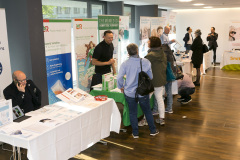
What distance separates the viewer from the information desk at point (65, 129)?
8.20ft

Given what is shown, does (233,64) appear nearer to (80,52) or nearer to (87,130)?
(80,52)

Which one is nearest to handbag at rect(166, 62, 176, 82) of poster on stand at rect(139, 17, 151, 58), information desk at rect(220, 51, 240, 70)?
poster on stand at rect(139, 17, 151, 58)

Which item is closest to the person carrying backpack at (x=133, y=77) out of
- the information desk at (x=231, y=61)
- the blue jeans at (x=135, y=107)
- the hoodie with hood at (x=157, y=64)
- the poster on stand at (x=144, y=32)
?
the blue jeans at (x=135, y=107)

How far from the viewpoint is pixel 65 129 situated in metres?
2.85

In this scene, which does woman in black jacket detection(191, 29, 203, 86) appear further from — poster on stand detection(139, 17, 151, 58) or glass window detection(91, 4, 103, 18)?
glass window detection(91, 4, 103, 18)

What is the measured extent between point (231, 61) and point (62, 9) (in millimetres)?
6818

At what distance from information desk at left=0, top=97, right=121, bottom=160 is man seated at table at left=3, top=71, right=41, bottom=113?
261mm

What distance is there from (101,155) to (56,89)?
4.86ft

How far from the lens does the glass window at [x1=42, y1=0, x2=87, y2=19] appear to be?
5.53m

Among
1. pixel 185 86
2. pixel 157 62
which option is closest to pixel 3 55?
pixel 157 62

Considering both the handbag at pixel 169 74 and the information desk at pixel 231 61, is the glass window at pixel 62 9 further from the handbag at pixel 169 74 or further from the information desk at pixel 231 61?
the information desk at pixel 231 61

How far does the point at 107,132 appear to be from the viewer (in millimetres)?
3738

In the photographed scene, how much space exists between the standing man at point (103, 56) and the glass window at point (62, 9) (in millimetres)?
1724

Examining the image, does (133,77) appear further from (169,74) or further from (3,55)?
(3,55)
